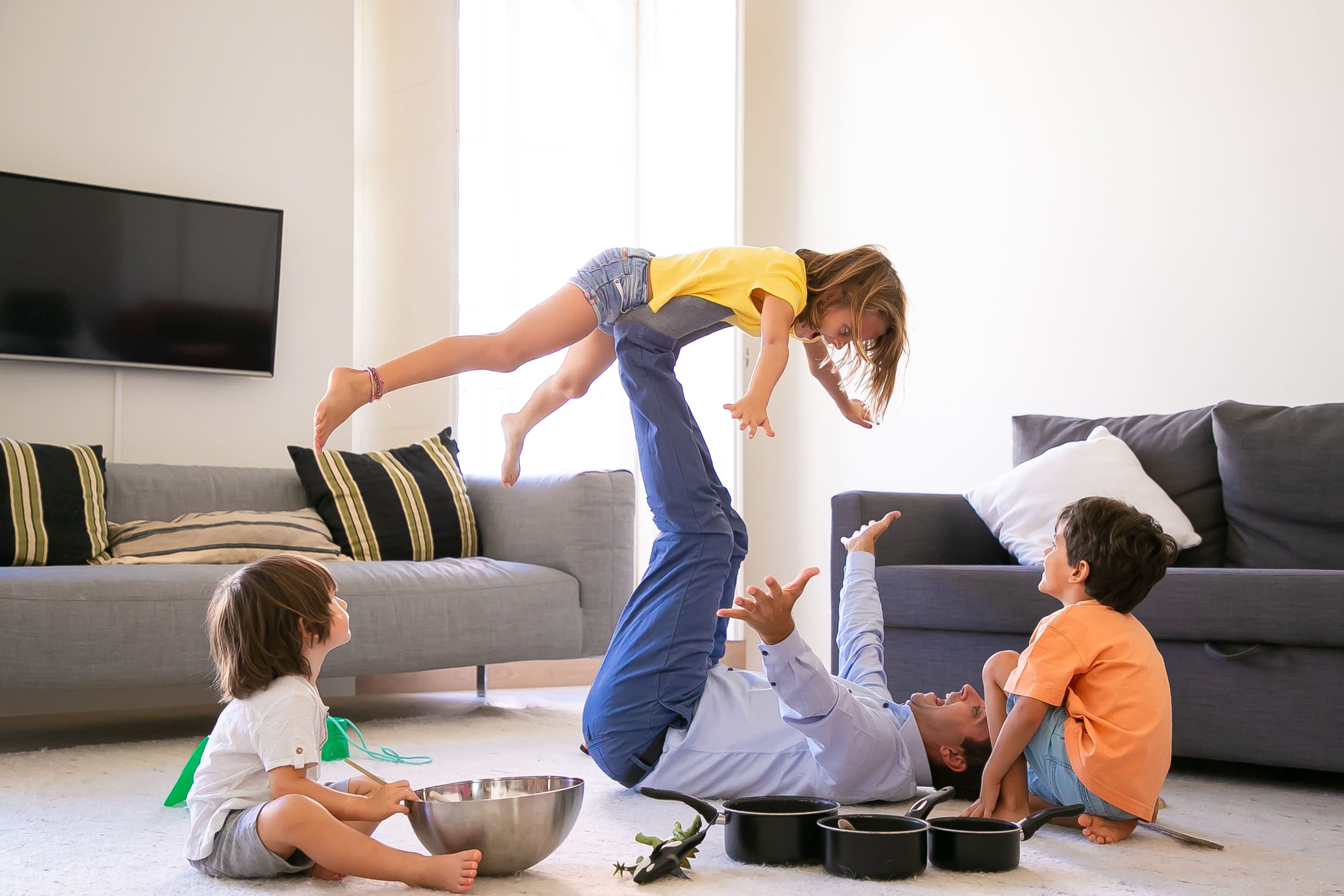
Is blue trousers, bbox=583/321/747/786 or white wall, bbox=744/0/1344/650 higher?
white wall, bbox=744/0/1344/650

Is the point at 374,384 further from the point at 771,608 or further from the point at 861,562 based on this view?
the point at 861,562

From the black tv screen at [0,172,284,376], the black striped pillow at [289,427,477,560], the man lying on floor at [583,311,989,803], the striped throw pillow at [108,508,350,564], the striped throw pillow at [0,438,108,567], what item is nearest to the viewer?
the man lying on floor at [583,311,989,803]

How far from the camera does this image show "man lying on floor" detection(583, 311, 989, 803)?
185 cm

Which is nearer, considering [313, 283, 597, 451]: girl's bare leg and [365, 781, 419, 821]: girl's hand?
[365, 781, 419, 821]: girl's hand

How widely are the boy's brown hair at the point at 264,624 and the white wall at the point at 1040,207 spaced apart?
2.73 m

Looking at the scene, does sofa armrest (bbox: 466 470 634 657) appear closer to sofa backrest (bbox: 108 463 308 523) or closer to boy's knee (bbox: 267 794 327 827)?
sofa backrest (bbox: 108 463 308 523)

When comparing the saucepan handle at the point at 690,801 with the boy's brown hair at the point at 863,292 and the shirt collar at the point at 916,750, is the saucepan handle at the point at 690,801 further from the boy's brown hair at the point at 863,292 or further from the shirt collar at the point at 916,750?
the boy's brown hair at the point at 863,292

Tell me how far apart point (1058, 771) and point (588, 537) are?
1.65m

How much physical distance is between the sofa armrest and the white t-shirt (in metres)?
1.59

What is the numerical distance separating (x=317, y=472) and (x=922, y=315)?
2.22 metres

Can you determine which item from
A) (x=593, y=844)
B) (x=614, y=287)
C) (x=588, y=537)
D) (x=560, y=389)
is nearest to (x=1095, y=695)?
(x=593, y=844)

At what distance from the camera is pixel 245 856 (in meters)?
1.46

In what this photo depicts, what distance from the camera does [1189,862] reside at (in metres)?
1.61

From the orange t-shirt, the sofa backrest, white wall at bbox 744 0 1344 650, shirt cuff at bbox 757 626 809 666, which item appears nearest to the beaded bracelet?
Answer: shirt cuff at bbox 757 626 809 666
